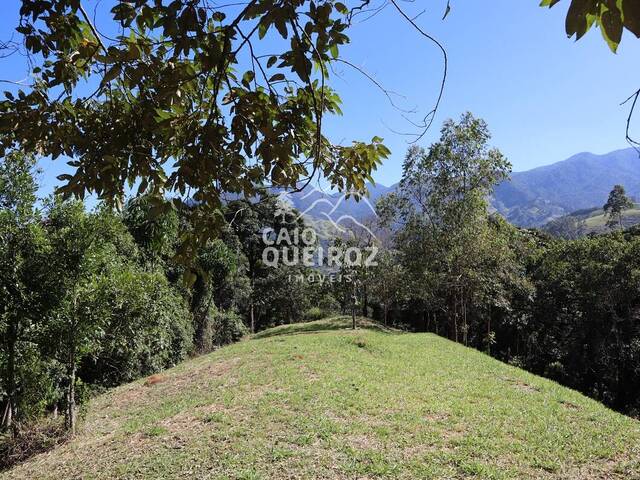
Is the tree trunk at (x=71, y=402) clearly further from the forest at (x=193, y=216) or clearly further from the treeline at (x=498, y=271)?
the treeline at (x=498, y=271)

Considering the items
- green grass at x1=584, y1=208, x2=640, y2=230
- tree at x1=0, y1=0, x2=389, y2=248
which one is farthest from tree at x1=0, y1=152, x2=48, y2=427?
green grass at x1=584, y1=208, x2=640, y2=230

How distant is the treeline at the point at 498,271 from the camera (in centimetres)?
1611

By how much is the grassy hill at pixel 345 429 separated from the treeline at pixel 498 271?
7.39m

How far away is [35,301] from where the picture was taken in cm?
575

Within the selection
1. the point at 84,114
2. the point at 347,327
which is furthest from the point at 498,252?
the point at 84,114

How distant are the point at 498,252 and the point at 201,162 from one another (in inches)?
627

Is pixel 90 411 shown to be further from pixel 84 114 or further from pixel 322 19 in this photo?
pixel 322 19

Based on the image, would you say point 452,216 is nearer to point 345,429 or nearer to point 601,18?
point 345,429

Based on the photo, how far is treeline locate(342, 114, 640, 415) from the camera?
16.1m

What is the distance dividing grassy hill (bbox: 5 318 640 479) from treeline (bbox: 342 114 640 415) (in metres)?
7.39

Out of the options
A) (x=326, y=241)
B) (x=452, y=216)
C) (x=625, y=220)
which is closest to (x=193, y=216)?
(x=452, y=216)

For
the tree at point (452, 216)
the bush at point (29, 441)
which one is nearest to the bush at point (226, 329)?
the tree at point (452, 216)

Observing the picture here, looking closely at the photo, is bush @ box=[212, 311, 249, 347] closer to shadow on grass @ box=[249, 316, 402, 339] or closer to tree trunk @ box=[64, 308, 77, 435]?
shadow on grass @ box=[249, 316, 402, 339]

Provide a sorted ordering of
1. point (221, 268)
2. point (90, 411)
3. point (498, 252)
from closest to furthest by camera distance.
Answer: point (90, 411)
point (498, 252)
point (221, 268)
